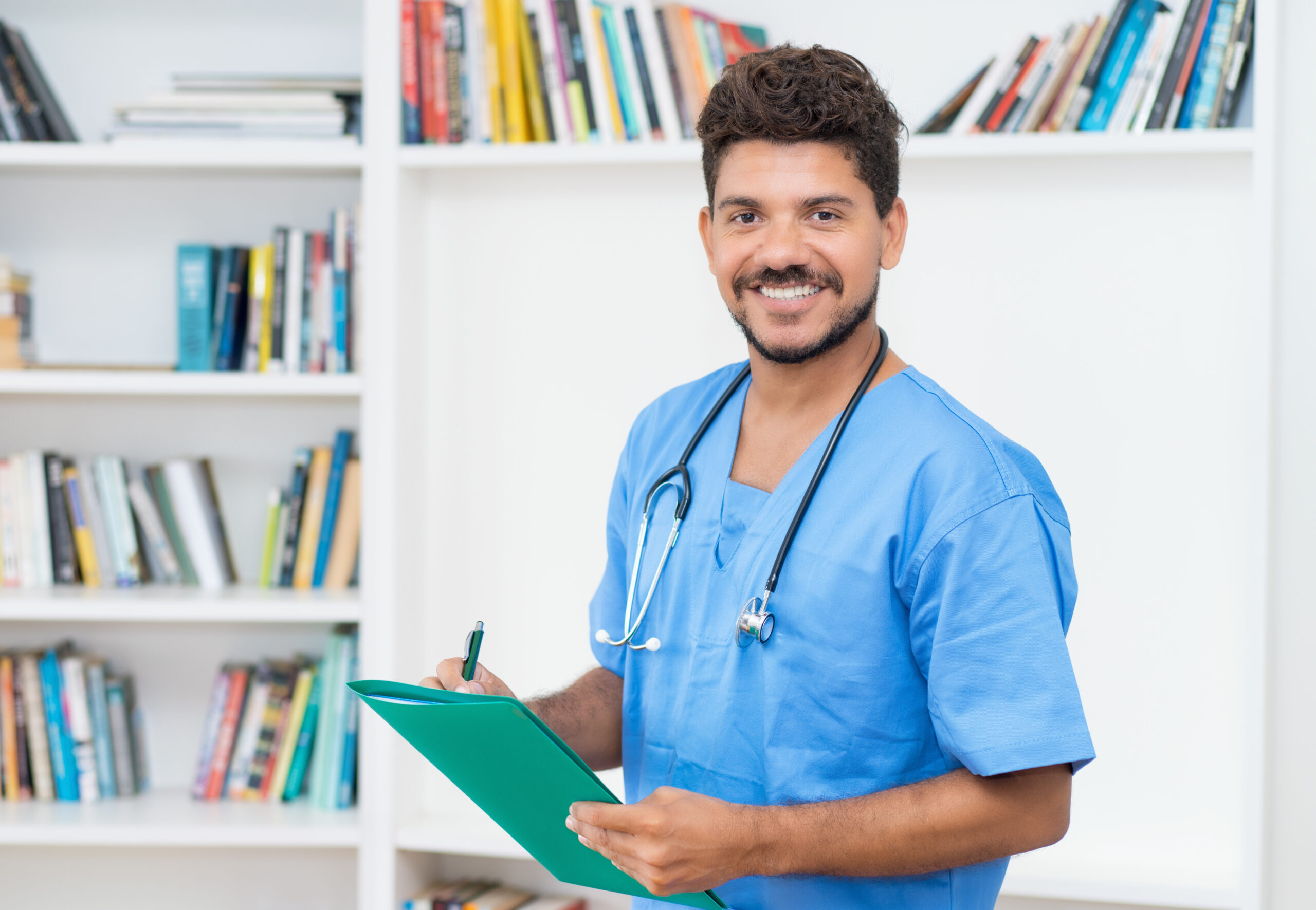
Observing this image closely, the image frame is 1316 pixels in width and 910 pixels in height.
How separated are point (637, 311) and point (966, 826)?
52.2 inches

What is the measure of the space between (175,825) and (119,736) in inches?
10.9

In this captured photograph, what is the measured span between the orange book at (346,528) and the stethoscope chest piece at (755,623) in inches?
48.5

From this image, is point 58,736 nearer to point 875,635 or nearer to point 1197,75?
point 875,635

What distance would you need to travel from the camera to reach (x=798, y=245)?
1094 mm

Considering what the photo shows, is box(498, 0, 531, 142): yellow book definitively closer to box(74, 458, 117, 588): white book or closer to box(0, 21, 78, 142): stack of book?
box(0, 21, 78, 142): stack of book

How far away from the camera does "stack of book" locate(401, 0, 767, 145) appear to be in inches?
77.4

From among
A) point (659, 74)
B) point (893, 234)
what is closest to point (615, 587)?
point (893, 234)

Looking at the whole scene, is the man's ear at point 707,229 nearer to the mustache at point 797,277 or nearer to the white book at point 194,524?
the mustache at point 797,277

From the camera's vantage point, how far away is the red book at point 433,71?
1.99 meters

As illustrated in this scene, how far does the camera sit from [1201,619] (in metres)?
1.92

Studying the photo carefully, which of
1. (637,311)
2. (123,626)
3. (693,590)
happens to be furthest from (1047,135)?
(123,626)

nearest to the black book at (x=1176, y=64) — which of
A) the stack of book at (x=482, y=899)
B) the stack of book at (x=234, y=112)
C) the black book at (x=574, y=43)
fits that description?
the black book at (x=574, y=43)

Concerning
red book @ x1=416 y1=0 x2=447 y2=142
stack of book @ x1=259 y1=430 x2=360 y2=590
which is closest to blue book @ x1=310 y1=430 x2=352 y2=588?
stack of book @ x1=259 y1=430 x2=360 y2=590

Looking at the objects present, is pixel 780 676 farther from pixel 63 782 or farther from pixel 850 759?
pixel 63 782
